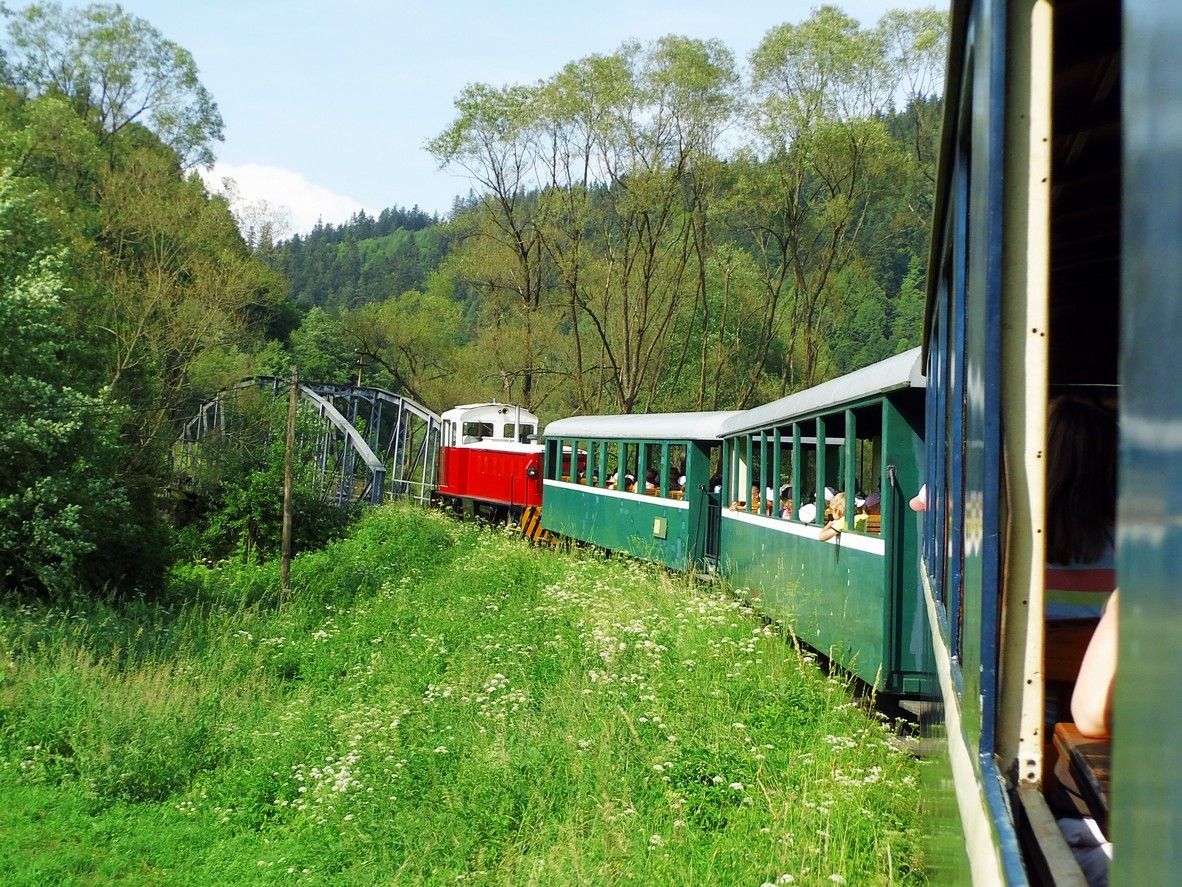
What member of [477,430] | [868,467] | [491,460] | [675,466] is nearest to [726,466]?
[675,466]

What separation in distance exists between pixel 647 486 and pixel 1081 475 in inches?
575

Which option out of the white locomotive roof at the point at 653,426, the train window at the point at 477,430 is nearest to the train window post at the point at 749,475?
the white locomotive roof at the point at 653,426

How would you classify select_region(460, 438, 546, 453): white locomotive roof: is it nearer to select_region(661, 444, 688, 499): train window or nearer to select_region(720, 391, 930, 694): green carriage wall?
select_region(661, 444, 688, 499): train window

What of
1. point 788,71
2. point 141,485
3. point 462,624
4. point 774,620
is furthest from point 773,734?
point 788,71

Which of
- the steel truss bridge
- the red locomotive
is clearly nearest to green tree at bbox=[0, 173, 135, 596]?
the red locomotive

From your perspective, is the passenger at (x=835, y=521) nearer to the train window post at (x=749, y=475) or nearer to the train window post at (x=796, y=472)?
the train window post at (x=796, y=472)

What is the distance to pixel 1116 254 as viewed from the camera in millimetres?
3721

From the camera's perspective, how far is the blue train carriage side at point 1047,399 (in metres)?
0.86

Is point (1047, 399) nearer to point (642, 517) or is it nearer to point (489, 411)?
point (642, 517)

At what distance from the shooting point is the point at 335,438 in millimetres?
43406

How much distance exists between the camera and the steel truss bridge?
32531 millimetres

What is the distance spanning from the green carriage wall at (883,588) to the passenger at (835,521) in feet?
0.35

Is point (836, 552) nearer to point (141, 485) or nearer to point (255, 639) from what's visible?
point (255, 639)

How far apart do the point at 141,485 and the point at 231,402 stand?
375 inches
